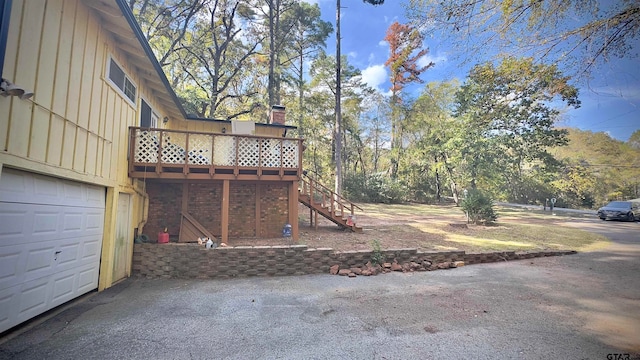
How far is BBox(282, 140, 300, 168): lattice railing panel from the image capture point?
26.2 feet

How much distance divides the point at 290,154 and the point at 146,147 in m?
3.82

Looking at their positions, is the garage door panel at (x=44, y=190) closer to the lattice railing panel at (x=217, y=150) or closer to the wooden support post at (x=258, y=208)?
the lattice railing panel at (x=217, y=150)

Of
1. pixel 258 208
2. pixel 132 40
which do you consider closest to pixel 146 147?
pixel 132 40

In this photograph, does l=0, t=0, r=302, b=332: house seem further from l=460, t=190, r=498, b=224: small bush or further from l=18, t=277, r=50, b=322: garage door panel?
l=460, t=190, r=498, b=224: small bush

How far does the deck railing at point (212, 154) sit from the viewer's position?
6.68 metres

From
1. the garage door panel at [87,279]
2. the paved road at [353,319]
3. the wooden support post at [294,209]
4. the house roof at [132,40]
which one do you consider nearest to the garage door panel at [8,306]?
the paved road at [353,319]

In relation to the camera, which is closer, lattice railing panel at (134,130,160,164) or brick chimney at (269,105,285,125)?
lattice railing panel at (134,130,160,164)

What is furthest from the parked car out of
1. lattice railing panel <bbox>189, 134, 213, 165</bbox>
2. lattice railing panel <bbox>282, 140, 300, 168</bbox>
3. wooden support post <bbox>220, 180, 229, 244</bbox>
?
lattice railing panel <bbox>189, 134, 213, 165</bbox>

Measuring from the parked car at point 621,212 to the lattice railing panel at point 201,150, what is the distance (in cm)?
2279

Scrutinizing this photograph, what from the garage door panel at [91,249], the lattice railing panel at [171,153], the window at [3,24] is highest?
the window at [3,24]

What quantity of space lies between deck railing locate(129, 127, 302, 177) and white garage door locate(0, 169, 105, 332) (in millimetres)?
1861

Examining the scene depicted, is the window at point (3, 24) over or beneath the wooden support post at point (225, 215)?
over

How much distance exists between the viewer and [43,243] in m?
3.75

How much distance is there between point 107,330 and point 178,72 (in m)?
18.0
